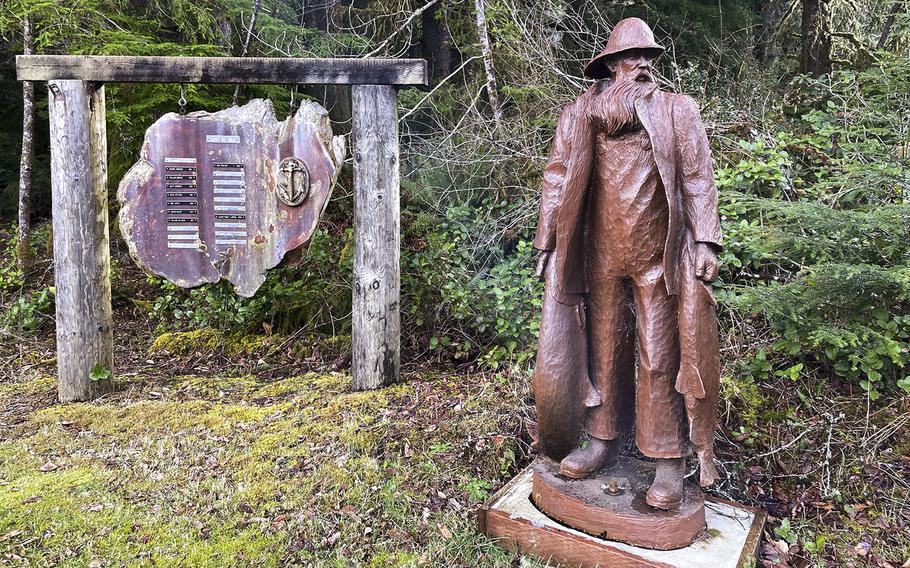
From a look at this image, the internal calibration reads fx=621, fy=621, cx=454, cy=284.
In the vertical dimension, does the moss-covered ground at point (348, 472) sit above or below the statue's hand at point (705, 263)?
below

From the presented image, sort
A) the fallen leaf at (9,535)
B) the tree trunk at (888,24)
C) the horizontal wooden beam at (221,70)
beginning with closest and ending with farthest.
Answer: the fallen leaf at (9,535) < the horizontal wooden beam at (221,70) < the tree trunk at (888,24)

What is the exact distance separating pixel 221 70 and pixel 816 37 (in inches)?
245

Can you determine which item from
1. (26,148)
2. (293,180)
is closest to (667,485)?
(293,180)

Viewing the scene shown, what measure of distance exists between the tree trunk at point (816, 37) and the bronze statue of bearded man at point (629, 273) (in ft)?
17.0

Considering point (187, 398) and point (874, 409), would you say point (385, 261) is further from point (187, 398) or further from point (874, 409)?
point (874, 409)

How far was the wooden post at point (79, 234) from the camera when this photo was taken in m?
4.60

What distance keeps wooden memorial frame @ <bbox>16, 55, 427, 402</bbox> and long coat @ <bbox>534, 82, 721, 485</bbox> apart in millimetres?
2147

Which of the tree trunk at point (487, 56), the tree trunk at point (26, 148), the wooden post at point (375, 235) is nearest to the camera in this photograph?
the wooden post at point (375, 235)

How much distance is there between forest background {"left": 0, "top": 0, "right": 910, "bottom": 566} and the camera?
11.6 ft

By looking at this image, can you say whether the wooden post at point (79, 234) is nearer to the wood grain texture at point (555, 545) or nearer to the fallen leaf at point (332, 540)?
the fallen leaf at point (332, 540)

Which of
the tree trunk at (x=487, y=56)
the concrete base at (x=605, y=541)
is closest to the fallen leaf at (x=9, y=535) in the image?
the concrete base at (x=605, y=541)

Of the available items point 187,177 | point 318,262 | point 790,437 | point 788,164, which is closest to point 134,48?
point 187,177

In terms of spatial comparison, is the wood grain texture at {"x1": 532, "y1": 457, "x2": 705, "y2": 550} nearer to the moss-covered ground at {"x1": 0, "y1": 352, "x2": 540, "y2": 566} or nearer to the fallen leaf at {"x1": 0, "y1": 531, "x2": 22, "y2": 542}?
the moss-covered ground at {"x1": 0, "y1": 352, "x2": 540, "y2": 566}

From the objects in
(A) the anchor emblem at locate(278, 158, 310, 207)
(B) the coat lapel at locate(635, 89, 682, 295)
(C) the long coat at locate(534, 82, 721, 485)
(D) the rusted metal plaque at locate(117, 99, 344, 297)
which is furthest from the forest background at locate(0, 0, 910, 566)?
(A) the anchor emblem at locate(278, 158, 310, 207)
